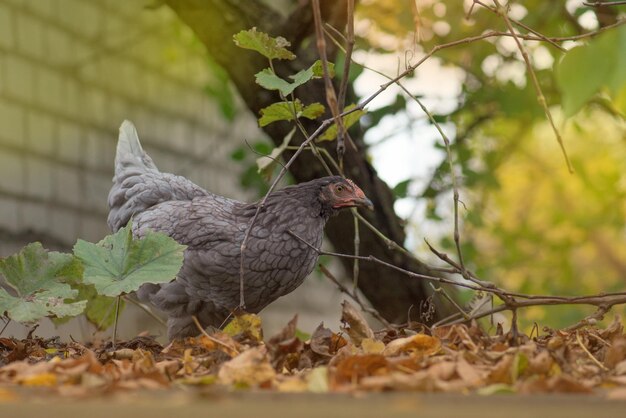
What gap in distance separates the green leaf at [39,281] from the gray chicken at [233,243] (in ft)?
1.44

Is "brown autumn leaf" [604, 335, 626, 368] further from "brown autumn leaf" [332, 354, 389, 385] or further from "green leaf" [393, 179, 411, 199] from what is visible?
"green leaf" [393, 179, 411, 199]

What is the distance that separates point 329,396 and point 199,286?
1653 mm

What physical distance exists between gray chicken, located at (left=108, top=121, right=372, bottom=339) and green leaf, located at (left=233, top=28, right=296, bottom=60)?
586mm

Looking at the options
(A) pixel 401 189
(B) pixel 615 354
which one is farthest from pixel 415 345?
(A) pixel 401 189

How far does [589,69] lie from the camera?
3.38ft

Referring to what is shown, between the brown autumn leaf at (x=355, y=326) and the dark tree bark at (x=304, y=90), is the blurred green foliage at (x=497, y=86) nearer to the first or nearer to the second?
the dark tree bark at (x=304, y=90)

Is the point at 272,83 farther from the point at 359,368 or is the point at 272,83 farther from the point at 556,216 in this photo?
the point at 556,216

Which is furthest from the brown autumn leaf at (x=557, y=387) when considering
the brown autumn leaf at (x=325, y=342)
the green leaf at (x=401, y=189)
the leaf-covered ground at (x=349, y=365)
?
the green leaf at (x=401, y=189)

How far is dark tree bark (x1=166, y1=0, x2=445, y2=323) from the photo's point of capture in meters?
3.46

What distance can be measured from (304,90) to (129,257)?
3.92 feet

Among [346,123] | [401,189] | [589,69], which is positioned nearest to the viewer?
[589,69]

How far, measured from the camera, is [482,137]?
6500mm

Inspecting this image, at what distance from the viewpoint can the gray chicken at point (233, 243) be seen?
9.39 feet

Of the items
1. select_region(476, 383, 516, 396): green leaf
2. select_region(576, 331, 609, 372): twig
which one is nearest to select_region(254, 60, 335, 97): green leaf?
select_region(576, 331, 609, 372): twig
